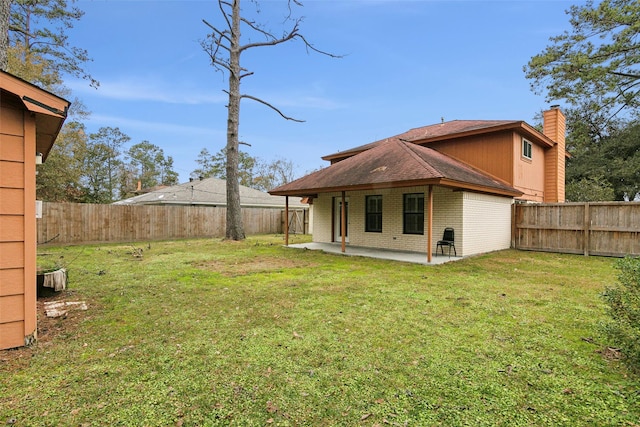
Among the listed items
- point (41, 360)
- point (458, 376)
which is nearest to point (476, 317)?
point (458, 376)

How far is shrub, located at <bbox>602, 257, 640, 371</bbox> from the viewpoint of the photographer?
2.59 meters

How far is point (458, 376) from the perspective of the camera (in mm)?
2580

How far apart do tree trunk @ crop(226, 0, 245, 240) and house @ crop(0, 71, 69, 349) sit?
34.6 ft

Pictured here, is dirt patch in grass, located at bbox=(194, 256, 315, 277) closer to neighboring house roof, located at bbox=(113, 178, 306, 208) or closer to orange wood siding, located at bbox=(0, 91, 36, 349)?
orange wood siding, located at bbox=(0, 91, 36, 349)

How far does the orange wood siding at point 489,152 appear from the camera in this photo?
11273 mm

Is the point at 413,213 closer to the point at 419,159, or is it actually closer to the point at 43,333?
the point at 419,159

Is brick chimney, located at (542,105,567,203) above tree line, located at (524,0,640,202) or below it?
below

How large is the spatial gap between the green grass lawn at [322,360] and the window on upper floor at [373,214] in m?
5.71

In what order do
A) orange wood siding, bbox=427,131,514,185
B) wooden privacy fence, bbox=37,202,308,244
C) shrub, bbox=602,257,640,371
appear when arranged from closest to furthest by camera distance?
shrub, bbox=602,257,640,371 → orange wood siding, bbox=427,131,514,185 → wooden privacy fence, bbox=37,202,308,244

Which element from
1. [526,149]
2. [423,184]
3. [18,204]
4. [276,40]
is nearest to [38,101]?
[18,204]

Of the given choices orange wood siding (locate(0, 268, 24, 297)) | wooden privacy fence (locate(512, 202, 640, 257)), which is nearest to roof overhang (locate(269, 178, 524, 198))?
wooden privacy fence (locate(512, 202, 640, 257))

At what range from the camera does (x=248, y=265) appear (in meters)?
8.05

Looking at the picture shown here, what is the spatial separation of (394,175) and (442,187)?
2005mm

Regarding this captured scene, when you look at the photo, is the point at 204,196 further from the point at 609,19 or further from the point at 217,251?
the point at 609,19
